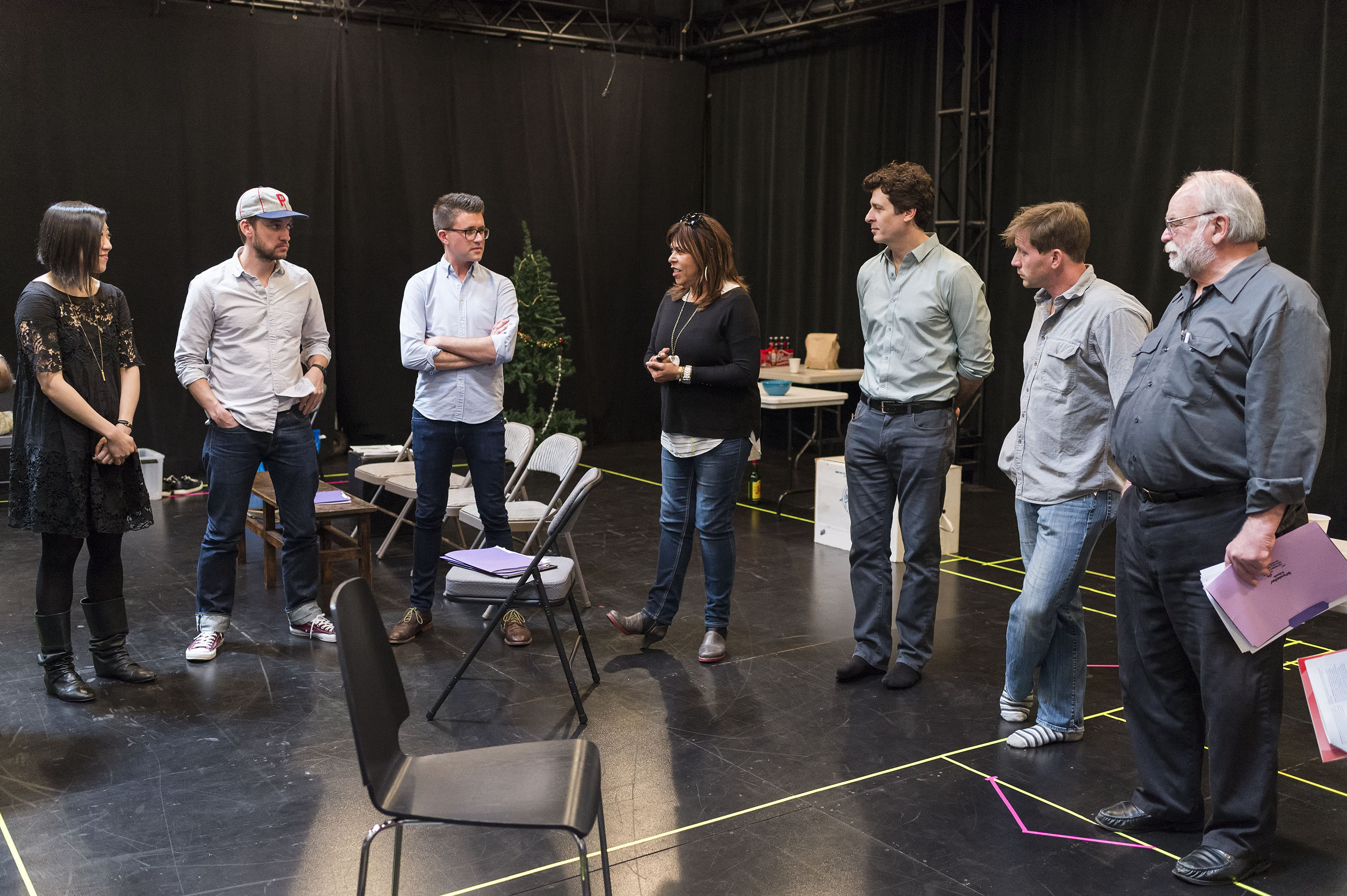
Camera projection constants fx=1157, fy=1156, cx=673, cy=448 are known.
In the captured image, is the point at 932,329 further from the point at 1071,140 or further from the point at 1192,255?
the point at 1071,140

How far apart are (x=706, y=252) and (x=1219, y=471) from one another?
6.54 feet

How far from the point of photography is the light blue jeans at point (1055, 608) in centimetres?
337

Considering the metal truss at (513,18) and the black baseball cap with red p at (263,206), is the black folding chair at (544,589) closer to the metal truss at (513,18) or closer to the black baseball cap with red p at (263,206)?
the black baseball cap with red p at (263,206)

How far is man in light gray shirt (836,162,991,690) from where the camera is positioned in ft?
12.8

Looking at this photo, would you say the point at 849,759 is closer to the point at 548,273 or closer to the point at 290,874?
the point at 290,874

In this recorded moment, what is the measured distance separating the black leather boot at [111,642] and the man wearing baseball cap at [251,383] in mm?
249

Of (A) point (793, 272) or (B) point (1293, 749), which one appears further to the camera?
(A) point (793, 272)

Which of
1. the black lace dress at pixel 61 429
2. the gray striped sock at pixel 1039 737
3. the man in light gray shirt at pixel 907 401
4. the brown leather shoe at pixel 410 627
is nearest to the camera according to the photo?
the gray striped sock at pixel 1039 737

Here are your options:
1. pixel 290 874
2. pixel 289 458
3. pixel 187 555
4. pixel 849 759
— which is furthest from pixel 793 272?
pixel 290 874

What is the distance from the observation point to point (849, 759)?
11.4ft

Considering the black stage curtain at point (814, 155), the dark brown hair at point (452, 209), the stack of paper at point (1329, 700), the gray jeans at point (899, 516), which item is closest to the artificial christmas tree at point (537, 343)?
the black stage curtain at point (814, 155)

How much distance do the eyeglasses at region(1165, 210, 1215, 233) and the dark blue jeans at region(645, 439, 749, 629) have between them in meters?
1.79

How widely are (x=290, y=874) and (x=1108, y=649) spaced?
10.6ft

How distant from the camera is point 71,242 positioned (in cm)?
369
